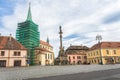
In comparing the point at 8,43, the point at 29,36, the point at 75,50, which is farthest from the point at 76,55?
the point at 8,43

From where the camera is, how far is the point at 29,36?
237 ft

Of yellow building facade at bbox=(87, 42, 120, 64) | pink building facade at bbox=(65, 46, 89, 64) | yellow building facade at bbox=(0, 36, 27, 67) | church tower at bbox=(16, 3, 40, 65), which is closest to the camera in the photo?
yellow building facade at bbox=(0, 36, 27, 67)

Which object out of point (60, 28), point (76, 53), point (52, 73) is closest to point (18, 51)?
point (60, 28)

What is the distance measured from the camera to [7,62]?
5219 cm

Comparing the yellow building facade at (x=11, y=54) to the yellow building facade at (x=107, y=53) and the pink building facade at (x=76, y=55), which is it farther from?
the pink building facade at (x=76, y=55)

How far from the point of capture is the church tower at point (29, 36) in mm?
71625

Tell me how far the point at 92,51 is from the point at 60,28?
3362 cm

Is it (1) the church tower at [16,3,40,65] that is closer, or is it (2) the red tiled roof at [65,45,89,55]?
(1) the church tower at [16,3,40,65]

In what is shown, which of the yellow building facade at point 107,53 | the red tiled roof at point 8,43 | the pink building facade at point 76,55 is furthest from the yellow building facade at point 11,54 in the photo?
the pink building facade at point 76,55

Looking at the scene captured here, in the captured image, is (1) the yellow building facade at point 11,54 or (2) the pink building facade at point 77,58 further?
(2) the pink building facade at point 77,58

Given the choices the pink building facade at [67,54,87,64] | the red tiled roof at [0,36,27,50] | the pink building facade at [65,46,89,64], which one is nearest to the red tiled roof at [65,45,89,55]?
the pink building facade at [65,46,89,64]

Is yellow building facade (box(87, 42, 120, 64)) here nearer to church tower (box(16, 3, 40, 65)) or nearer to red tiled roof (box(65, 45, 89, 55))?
red tiled roof (box(65, 45, 89, 55))

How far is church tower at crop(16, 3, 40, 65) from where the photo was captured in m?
71.6

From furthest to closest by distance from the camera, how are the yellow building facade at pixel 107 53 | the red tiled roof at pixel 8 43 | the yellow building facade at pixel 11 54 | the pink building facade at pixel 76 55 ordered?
the pink building facade at pixel 76 55
the yellow building facade at pixel 107 53
the red tiled roof at pixel 8 43
the yellow building facade at pixel 11 54
